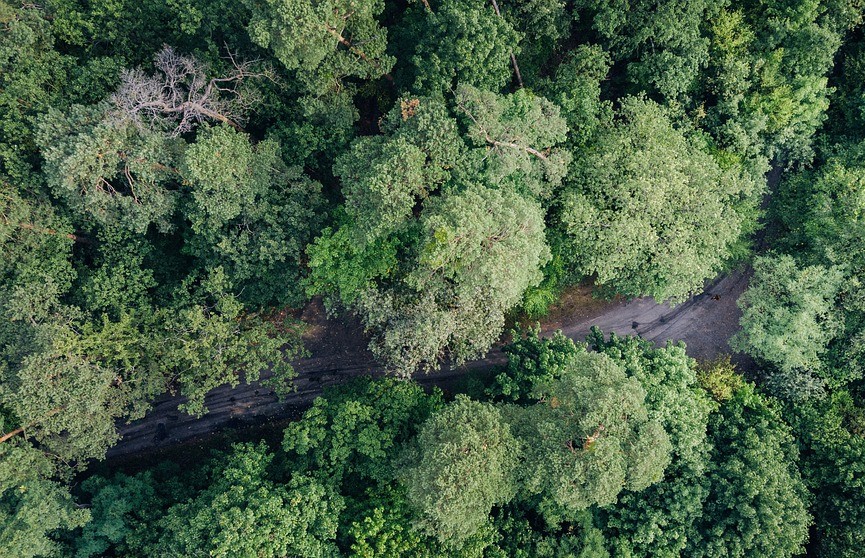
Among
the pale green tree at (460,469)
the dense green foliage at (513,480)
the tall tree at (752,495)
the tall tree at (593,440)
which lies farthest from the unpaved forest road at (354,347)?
the tall tree at (593,440)

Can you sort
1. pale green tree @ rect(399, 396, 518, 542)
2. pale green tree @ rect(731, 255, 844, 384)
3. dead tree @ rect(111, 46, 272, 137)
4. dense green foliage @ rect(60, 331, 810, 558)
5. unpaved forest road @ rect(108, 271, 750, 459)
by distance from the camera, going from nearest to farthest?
pale green tree @ rect(399, 396, 518, 542), dense green foliage @ rect(60, 331, 810, 558), dead tree @ rect(111, 46, 272, 137), pale green tree @ rect(731, 255, 844, 384), unpaved forest road @ rect(108, 271, 750, 459)

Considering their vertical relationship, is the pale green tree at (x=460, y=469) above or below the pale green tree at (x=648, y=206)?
below

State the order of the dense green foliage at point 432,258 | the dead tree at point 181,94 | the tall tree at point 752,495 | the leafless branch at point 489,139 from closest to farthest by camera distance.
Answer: the dense green foliage at point 432,258 → the leafless branch at point 489,139 → the tall tree at point 752,495 → the dead tree at point 181,94

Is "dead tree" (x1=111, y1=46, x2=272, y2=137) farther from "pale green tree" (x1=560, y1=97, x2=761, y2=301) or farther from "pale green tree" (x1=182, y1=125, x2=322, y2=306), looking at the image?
"pale green tree" (x1=560, y1=97, x2=761, y2=301)

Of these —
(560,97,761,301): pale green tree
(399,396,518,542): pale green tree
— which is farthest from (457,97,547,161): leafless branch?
(399,396,518,542): pale green tree

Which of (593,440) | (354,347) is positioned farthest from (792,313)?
(354,347)

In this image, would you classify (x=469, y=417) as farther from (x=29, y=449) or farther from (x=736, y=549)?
(x=29, y=449)

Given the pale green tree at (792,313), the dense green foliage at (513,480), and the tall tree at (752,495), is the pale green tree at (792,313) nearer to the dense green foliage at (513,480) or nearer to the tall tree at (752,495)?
the dense green foliage at (513,480)
